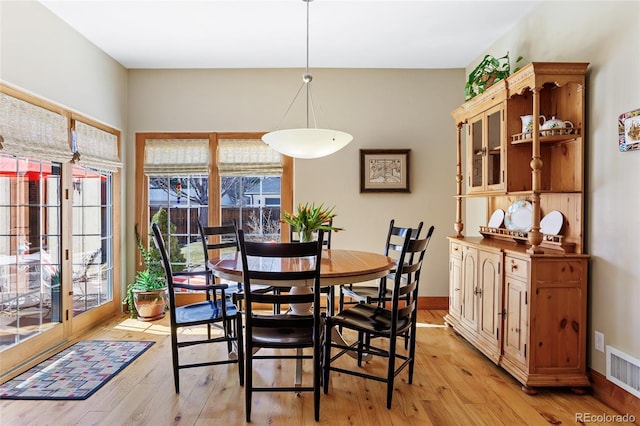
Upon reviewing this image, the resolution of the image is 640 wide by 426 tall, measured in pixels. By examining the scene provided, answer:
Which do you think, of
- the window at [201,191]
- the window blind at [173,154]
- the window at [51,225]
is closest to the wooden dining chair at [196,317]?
the window at [51,225]

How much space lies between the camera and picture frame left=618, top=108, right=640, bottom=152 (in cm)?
219

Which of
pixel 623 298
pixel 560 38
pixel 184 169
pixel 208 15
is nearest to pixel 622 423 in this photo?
pixel 623 298

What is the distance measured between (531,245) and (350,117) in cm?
253

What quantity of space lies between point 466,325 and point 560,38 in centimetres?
240

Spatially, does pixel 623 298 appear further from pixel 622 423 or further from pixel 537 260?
pixel 622 423

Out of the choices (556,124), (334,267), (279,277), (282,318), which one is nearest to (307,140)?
(334,267)

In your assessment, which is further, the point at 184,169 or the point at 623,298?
the point at 184,169

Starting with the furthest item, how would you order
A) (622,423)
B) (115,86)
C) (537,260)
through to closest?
(115,86)
(537,260)
(622,423)

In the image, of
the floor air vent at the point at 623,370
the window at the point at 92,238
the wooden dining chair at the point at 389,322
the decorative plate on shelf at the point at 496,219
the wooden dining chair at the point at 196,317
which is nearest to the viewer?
the floor air vent at the point at 623,370

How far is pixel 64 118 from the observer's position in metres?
3.39

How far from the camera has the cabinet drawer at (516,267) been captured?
254 centimetres

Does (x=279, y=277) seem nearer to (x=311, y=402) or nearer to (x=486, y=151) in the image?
(x=311, y=402)

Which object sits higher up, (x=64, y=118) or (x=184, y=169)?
(x=64, y=118)

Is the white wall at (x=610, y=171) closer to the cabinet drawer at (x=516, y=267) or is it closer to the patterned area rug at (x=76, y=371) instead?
the cabinet drawer at (x=516, y=267)
